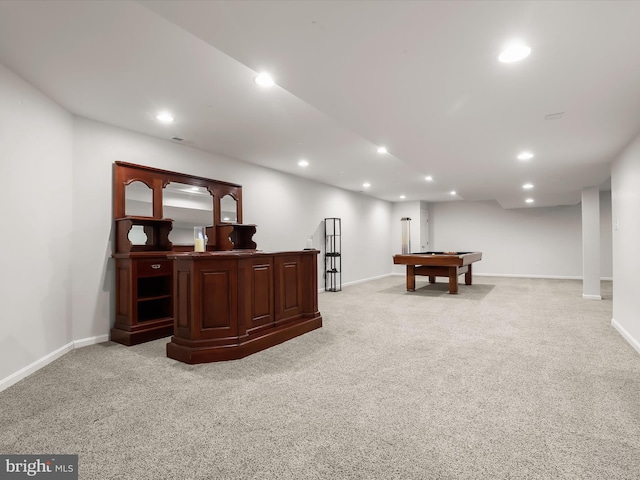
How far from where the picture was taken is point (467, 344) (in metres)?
3.63

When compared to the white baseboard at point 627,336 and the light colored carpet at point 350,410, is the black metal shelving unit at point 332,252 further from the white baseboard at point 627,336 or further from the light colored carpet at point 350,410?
the white baseboard at point 627,336

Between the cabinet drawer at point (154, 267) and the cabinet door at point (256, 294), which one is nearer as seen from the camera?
the cabinet door at point (256, 294)

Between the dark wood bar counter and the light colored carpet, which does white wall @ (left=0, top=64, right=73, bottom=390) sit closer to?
the light colored carpet

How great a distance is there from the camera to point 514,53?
6.77 ft

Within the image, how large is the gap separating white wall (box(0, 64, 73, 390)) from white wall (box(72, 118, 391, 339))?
5.2 inches

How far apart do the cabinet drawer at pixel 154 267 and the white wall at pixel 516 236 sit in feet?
31.9

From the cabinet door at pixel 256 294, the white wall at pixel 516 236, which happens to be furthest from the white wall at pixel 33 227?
the white wall at pixel 516 236

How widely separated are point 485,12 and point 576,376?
2.74 meters

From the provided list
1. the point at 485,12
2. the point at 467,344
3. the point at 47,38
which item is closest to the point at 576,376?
the point at 467,344

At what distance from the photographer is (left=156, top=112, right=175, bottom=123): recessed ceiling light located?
3.63 m

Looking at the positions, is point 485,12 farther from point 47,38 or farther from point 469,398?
point 47,38

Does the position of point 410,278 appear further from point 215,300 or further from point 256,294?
point 215,300

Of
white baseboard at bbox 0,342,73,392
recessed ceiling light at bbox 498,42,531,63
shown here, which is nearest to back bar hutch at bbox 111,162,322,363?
white baseboard at bbox 0,342,73,392

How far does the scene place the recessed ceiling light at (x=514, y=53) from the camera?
1990 mm
